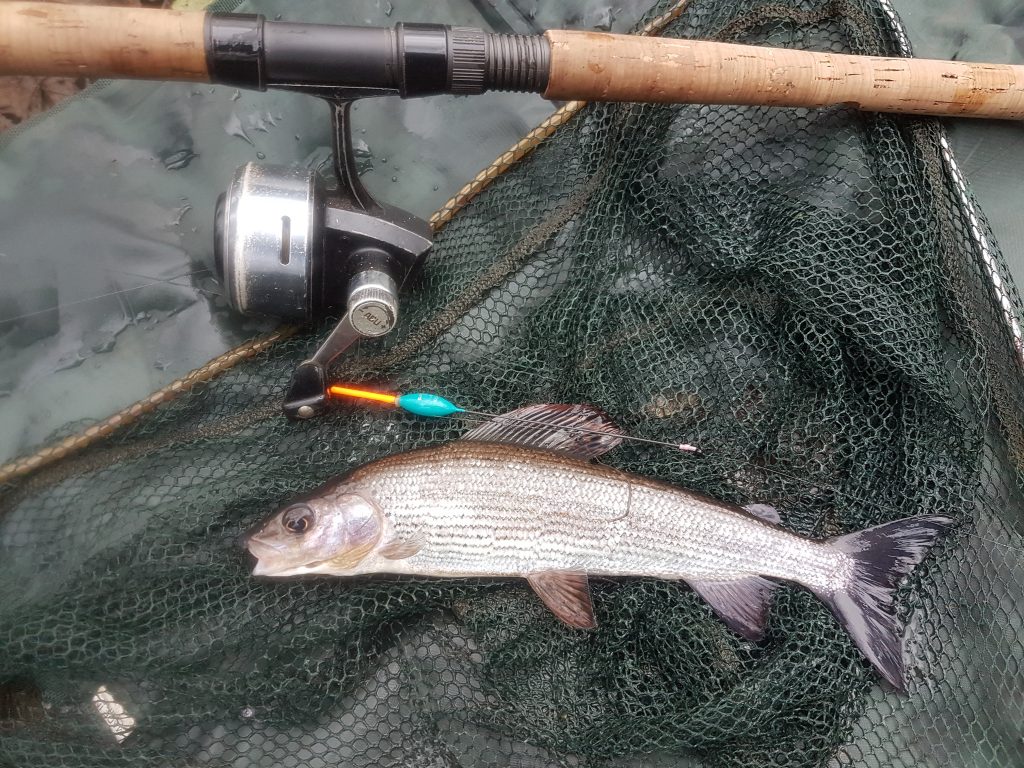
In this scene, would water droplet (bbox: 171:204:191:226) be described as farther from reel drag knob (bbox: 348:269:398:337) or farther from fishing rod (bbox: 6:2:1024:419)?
reel drag knob (bbox: 348:269:398:337)

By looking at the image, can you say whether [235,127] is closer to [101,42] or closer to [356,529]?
[101,42]

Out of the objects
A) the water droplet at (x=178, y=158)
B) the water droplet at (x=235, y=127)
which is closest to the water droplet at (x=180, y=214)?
the water droplet at (x=178, y=158)

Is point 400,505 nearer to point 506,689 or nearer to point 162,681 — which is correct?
point 506,689

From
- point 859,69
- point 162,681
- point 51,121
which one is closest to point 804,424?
point 859,69

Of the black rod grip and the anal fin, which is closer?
the black rod grip

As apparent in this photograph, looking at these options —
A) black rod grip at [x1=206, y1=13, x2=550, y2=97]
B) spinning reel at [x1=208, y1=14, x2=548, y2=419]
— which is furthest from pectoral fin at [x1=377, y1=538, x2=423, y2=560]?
black rod grip at [x1=206, y1=13, x2=550, y2=97]

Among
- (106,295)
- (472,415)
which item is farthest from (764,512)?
(106,295)
